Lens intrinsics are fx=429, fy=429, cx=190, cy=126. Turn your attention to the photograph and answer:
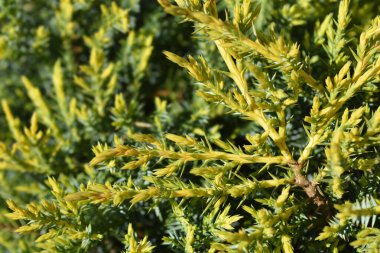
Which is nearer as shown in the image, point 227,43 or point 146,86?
point 227,43

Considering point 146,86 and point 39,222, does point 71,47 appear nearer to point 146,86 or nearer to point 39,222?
point 146,86

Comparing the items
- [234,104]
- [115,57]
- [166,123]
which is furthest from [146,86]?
[234,104]

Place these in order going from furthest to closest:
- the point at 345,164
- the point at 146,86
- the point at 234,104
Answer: the point at 146,86 → the point at 234,104 → the point at 345,164

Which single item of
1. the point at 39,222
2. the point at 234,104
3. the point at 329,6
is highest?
the point at 329,6

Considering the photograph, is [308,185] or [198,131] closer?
[308,185]

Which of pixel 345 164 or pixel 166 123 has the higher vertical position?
pixel 345 164

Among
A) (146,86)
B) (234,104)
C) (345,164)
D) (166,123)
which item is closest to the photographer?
(345,164)
